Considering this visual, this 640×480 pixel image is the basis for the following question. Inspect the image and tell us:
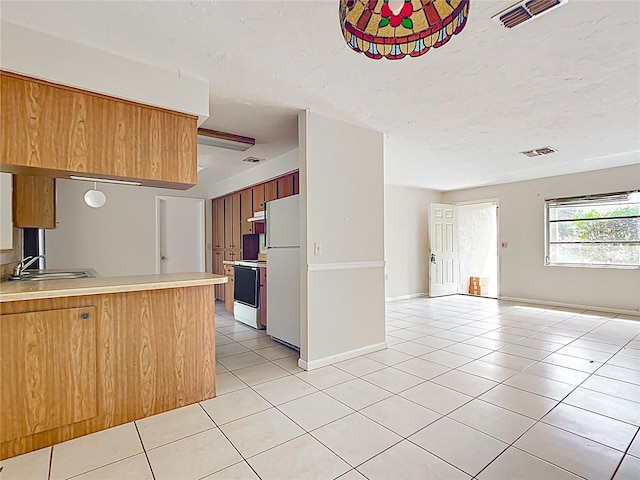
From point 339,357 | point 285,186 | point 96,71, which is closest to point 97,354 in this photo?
point 96,71

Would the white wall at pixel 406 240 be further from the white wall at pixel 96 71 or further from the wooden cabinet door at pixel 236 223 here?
the white wall at pixel 96 71

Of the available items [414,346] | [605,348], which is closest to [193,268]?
[414,346]

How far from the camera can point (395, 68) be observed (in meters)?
2.41

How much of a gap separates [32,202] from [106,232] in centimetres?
232

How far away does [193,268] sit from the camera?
265 inches

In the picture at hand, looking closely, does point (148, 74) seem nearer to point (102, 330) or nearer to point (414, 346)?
point (102, 330)

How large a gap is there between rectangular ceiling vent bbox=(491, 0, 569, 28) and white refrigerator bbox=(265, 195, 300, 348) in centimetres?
232

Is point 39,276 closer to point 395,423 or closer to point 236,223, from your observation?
point 236,223

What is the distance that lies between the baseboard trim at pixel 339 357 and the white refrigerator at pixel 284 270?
47 centimetres

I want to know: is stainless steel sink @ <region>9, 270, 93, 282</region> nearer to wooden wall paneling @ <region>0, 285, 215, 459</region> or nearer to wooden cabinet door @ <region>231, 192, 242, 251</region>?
wooden wall paneling @ <region>0, 285, 215, 459</region>

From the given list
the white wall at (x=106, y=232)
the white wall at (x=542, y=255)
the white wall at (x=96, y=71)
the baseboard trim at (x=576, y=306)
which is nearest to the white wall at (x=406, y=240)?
the white wall at (x=542, y=255)

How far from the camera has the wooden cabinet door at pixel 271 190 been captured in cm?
501

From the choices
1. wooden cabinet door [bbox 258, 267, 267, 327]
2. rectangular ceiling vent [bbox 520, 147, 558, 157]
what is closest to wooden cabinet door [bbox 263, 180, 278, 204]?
wooden cabinet door [bbox 258, 267, 267, 327]

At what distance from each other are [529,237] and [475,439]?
564 cm
